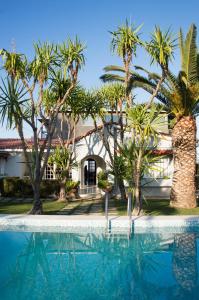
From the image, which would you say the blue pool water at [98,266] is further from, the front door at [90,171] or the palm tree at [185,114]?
the front door at [90,171]

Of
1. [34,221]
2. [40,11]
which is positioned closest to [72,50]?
[40,11]

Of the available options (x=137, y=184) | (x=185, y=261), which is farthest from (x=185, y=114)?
(x=185, y=261)

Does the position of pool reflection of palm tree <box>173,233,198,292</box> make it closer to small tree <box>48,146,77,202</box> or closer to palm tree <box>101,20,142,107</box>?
palm tree <box>101,20,142,107</box>

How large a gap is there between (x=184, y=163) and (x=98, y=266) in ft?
35.6

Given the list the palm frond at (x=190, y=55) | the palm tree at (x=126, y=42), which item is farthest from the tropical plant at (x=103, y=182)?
the palm frond at (x=190, y=55)

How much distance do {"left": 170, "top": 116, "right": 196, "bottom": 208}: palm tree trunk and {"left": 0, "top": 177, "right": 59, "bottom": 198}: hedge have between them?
1000 cm

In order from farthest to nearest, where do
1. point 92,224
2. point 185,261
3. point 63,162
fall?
point 63,162, point 92,224, point 185,261

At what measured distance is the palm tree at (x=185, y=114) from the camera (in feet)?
59.7

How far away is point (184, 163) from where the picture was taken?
1883 centimetres

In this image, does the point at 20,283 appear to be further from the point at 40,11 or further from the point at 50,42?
the point at 40,11

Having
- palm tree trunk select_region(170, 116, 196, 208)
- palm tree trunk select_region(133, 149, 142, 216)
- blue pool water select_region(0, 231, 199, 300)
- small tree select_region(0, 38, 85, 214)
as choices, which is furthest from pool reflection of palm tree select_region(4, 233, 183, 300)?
palm tree trunk select_region(170, 116, 196, 208)

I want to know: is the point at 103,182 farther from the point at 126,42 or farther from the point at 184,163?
the point at 126,42

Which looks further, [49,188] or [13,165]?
[13,165]

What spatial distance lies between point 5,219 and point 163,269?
7429mm
